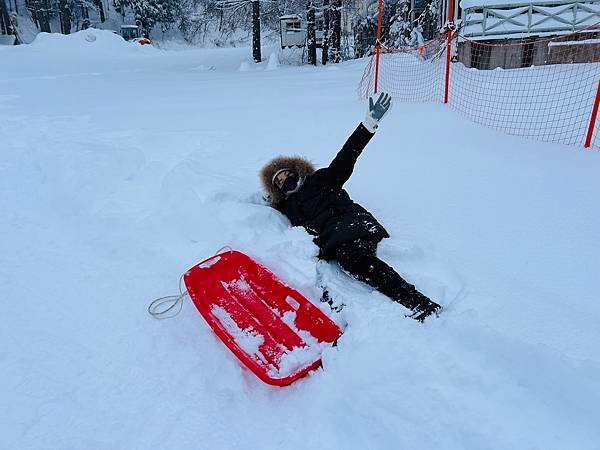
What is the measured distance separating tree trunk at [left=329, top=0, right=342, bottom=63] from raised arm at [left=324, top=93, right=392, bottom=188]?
39.7 feet

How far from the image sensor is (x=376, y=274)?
2572 millimetres

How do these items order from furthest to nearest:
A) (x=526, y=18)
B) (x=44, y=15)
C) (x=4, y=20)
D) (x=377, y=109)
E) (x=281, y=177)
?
(x=4, y=20) < (x=44, y=15) < (x=526, y=18) < (x=281, y=177) < (x=377, y=109)

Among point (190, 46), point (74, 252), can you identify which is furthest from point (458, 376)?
point (190, 46)

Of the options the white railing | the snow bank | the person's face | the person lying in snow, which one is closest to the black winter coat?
the person lying in snow

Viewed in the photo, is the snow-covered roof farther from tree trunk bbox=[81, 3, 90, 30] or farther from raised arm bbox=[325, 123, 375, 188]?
tree trunk bbox=[81, 3, 90, 30]

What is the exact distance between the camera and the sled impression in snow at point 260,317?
217 centimetres

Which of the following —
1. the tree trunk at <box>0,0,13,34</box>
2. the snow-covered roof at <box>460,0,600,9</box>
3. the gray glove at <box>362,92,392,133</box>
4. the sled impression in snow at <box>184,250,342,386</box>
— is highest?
the tree trunk at <box>0,0,13,34</box>

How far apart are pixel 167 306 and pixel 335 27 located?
1397 centimetres

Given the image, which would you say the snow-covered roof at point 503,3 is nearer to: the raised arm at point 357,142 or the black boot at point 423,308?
the raised arm at point 357,142

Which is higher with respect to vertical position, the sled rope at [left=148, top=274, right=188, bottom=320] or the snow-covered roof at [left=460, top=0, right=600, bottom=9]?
the snow-covered roof at [left=460, top=0, right=600, bottom=9]

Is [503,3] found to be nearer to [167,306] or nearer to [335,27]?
[335,27]

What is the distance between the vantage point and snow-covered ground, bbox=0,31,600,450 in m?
1.89

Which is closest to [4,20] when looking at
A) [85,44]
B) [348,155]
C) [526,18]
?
[85,44]

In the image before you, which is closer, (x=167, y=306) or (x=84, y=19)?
(x=167, y=306)
